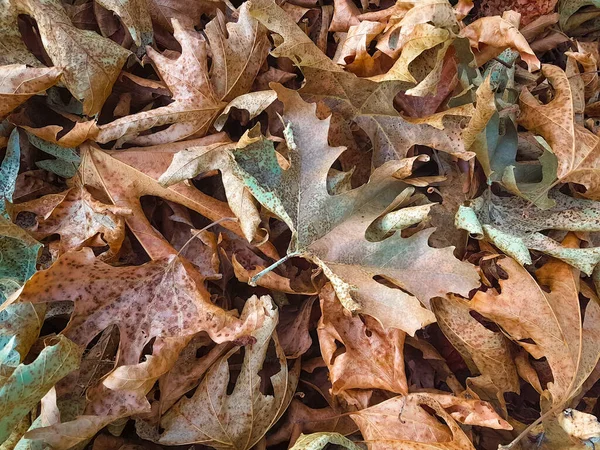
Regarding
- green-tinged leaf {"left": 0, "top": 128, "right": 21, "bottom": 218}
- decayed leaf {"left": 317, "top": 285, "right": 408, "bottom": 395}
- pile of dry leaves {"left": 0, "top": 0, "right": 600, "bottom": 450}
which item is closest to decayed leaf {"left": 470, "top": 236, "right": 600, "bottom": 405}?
pile of dry leaves {"left": 0, "top": 0, "right": 600, "bottom": 450}

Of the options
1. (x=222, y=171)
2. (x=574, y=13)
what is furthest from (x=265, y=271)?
(x=574, y=13)

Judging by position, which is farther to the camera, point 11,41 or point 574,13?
point 574,13

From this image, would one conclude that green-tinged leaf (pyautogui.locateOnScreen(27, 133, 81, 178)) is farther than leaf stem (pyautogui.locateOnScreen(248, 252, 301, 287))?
Yes

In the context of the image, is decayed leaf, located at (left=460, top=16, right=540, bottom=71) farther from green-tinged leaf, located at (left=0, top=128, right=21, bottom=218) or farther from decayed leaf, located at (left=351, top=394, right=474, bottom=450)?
green-tinged leaf, located at (left=0, top=128, right=21, bottom=218)

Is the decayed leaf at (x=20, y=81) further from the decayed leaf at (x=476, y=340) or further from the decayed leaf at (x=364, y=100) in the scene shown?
the decayed leaf at (x=476, y=340)

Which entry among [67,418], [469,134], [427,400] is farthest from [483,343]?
[67,418]

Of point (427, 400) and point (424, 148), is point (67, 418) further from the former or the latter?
point (424, 148)

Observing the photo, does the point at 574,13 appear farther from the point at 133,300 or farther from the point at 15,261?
the point at 15,261
